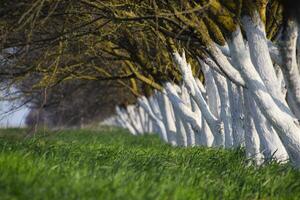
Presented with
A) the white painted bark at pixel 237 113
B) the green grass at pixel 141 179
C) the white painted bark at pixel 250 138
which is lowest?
the green grass at pixel 141 179

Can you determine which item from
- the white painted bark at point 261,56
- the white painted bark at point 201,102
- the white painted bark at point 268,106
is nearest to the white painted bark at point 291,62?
the white painted bark at point 261,56

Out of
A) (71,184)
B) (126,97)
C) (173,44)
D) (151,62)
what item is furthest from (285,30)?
(126,97)

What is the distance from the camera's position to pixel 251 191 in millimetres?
8453

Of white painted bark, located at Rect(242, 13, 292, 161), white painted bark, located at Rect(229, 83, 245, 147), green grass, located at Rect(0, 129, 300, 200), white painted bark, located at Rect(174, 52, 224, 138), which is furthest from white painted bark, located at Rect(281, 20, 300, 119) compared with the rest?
white painted bark, located at Rect(174, 52, 224, 138)

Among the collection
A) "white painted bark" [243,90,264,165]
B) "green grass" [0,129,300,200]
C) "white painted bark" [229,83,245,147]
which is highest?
"white painted bark" [229,83,245,147]

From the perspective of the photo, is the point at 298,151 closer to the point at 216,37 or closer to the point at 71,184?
the point at 216,37

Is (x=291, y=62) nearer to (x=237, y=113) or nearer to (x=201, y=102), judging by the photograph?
(x=237, y=113)

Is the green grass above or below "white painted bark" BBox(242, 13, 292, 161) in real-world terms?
below

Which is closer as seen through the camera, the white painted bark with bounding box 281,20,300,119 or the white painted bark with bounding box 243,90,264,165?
the white painted bark with bounding box 281,20,300,119

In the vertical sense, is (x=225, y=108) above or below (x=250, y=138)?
above

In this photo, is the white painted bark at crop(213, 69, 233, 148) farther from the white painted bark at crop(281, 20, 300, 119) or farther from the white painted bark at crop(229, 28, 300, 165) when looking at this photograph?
the white painted bark at crop(281, 20, 300, 119)

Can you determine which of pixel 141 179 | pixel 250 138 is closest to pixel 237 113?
pixel 250 138

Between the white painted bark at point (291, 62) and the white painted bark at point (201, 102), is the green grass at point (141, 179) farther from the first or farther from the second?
the white painted bark at point (201, 102)

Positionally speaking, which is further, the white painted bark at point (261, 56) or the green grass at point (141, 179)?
the white painted bark at point (261, 56)
